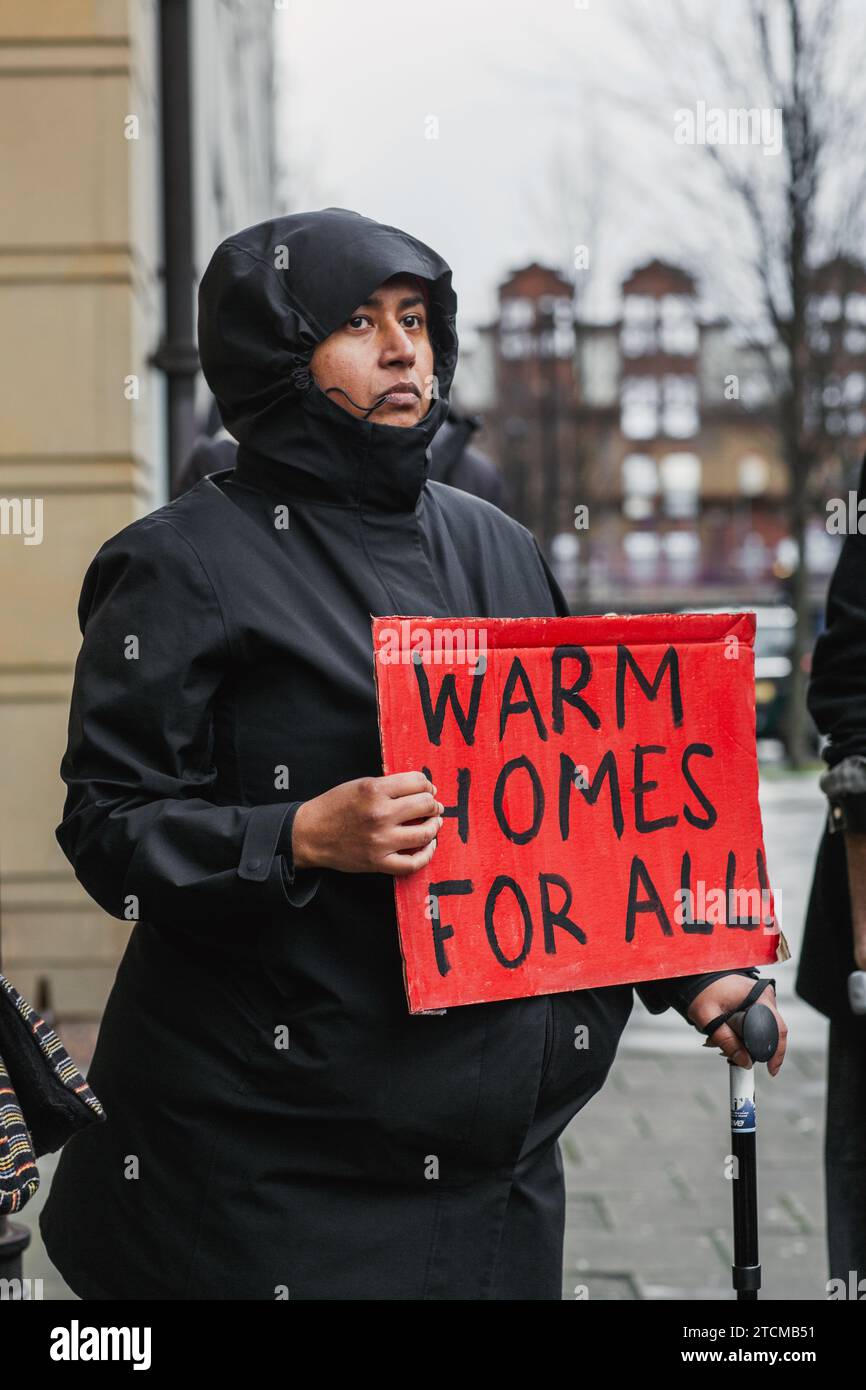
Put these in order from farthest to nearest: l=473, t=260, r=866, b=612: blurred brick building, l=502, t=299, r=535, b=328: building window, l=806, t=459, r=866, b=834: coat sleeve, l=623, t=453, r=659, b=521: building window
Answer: l=623, t=453, r=659, b=521: building window, l=502, t=299, r=535, b=328: building window, l=473, t=260, r=866, b=612: blurred brick building, l=806, t=459, r=866, b=834: coat sleeve

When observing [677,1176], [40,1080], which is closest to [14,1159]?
[40,1080]

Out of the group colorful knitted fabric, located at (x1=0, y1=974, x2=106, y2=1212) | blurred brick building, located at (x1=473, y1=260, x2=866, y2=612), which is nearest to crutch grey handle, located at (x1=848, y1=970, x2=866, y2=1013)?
colorful knitted fabric, located at (x1=0, y1=974, x2=106, y2=1212)

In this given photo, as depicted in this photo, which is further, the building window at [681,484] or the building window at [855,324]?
the building window at [681,484]

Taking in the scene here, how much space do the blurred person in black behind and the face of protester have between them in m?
1.01

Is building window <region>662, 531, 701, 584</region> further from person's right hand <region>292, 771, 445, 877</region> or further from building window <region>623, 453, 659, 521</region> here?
person's right hand <region>292, 771, 445, 877</region>

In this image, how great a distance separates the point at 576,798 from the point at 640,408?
221 feet

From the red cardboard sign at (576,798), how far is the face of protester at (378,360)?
30 centimetres

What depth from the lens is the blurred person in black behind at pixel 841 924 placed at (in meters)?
3.03

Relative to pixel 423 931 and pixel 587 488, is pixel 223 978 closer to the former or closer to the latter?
pixel 423 931

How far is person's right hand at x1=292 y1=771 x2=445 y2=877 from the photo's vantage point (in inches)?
84.0

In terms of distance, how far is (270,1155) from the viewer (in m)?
2.29

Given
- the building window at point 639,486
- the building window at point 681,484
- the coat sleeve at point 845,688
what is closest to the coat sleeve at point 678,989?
the coat sleeve at point 845,688

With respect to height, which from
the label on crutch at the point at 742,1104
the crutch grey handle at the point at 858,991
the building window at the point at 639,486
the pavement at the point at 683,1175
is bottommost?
the pavement at the point at 683,1175

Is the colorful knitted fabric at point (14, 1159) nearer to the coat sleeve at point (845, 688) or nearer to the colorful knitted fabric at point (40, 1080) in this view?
the colorful knitted fabric at point (40, 1080)
